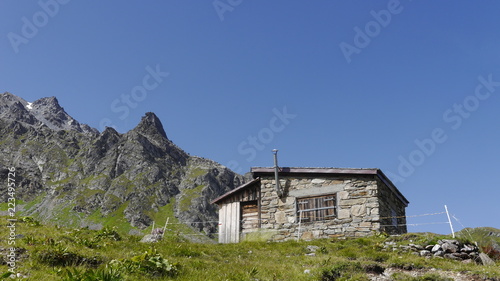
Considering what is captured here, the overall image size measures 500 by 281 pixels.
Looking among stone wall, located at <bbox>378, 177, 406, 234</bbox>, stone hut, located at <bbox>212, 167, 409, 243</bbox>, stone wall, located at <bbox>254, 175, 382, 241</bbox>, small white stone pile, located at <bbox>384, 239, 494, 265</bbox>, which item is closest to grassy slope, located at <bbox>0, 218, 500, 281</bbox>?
small white stone pile, located at <bbox>384, 239, 494, 265</bbox>

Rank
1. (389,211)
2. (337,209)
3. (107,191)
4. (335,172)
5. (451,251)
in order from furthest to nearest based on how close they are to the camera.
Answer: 1. (107,191)
2. (389,211)
3. (335,172)
4. (337,209)
5. (451,251)

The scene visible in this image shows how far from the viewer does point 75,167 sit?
19538 centimetres

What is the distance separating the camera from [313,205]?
959 inches

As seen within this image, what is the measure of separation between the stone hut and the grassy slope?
374cm

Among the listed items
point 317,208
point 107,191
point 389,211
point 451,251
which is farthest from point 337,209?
point 107,191

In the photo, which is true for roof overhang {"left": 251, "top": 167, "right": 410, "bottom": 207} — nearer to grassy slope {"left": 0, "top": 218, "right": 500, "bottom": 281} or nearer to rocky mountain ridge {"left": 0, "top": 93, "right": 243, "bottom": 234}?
grassy slope {"left": 0, "top": 218, "right": 500, "bottom": 281}

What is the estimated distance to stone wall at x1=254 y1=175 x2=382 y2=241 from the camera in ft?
74.2

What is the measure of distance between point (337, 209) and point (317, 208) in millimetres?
1260

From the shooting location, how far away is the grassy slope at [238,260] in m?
10.9

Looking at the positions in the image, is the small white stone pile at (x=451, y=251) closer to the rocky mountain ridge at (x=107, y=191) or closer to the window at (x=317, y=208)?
the window at (x=317, y=208)

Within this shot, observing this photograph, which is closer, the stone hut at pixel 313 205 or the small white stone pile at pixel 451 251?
the small white stone pile at pixel 451 251

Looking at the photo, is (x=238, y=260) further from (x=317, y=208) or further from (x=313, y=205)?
(x=313, y=205)

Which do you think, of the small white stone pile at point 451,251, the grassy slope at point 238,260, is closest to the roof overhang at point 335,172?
the grassy slope at point 238,260

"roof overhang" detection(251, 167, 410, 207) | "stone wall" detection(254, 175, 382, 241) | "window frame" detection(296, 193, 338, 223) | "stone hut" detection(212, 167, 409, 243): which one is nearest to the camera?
"stone wall" detection(254, 175, 382, 241)
